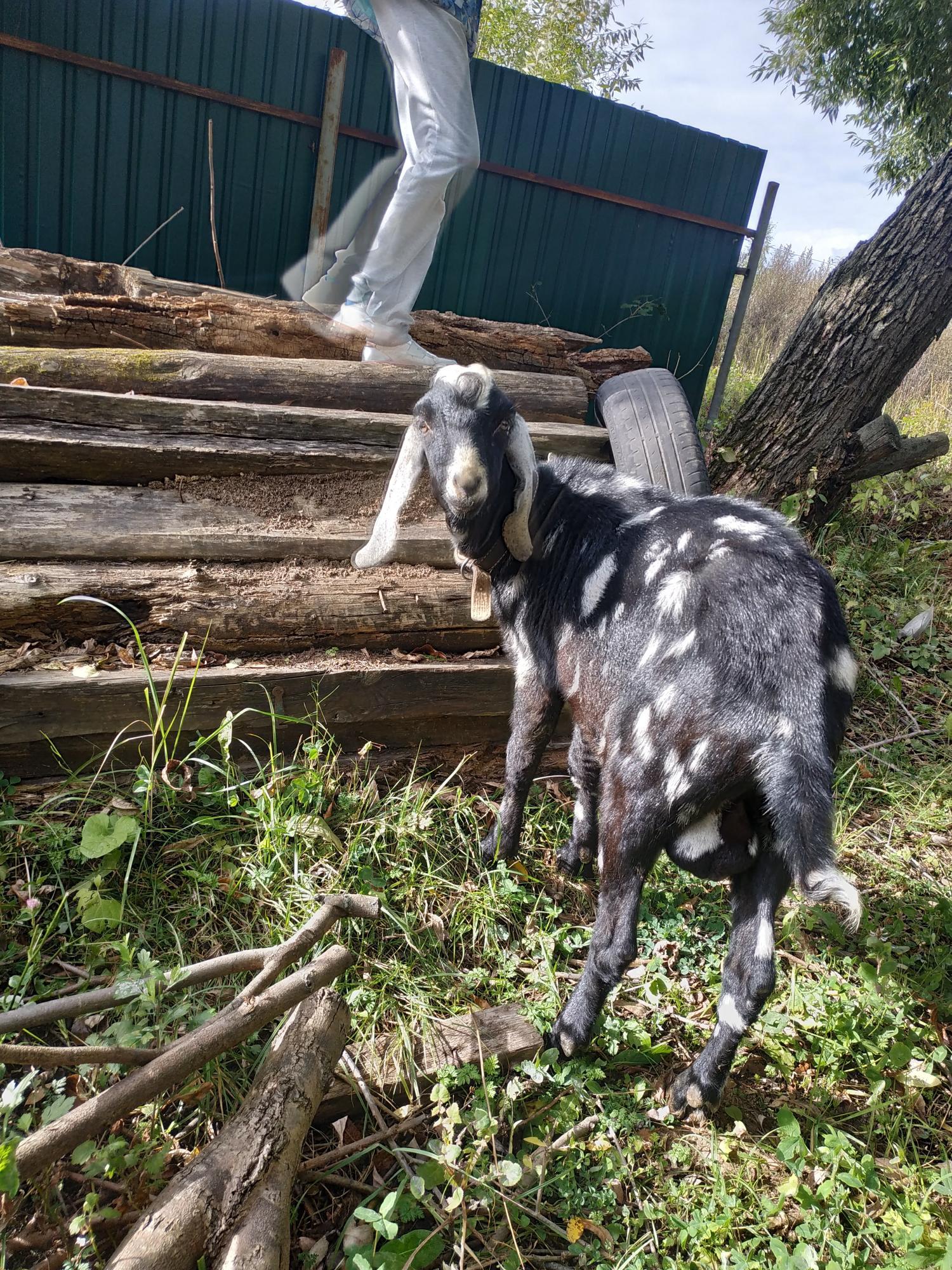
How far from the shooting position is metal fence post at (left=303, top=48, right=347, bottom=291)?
5812 millimetres

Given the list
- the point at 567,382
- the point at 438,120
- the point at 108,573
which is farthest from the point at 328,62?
the point at 108,573

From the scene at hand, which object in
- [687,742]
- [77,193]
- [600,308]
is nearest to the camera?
[687,742]

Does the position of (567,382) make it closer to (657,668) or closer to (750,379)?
(657,668)

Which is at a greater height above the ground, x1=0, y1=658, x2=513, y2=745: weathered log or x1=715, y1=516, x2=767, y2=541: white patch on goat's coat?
x1=715, y1=516, x2=767, y2=541: white patch on goat's coat

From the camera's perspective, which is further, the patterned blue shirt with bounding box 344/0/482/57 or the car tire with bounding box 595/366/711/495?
the patterned blue shirt with bounding box 344/0/482/57

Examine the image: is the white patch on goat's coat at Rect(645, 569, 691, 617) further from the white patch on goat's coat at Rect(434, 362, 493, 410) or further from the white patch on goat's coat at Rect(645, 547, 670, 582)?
the white patch on goat's coat at Rect(434, 362, 493, 410)

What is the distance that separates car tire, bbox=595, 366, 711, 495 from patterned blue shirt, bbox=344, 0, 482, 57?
1.77 m

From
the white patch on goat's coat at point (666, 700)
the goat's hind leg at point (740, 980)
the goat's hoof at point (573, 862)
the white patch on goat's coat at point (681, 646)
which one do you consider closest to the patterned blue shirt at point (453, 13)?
the white patch on goat's coat at point (681, 646)

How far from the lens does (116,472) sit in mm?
3168

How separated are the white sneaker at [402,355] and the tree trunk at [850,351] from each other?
1.93m

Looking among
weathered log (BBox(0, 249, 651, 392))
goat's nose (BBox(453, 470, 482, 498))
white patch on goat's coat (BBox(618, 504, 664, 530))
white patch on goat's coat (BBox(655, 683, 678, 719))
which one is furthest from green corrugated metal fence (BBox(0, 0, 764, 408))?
white patch on goat's coat (BBox(655, 683, 678, 719))

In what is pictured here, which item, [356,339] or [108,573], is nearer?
[108,573]

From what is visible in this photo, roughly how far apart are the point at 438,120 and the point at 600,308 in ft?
12.6

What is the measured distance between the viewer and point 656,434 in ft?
11.7
